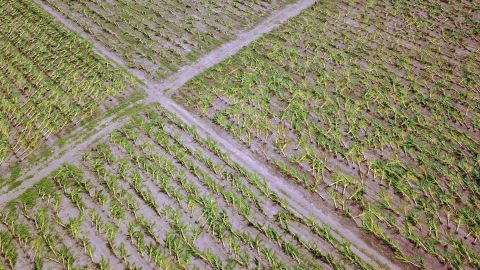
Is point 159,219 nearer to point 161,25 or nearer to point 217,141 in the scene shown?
point 217,141

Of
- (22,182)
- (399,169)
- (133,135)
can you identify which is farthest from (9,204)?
(399,169)

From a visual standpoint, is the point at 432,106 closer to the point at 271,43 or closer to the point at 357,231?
the point at 357,231

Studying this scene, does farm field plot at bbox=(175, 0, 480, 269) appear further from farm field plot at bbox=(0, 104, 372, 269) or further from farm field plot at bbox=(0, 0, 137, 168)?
farm field plot at bbox=(0, 0, 137, 168)

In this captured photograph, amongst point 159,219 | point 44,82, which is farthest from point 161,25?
point 159,219

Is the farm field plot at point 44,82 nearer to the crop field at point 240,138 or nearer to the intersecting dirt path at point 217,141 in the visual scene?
the crop field at point 240,138

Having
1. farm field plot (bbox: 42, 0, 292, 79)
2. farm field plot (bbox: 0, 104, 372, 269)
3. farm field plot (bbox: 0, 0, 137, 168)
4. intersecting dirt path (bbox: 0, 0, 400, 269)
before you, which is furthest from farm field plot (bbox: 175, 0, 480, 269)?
farm field plot (bbox: 0, 0, 137, 168)
